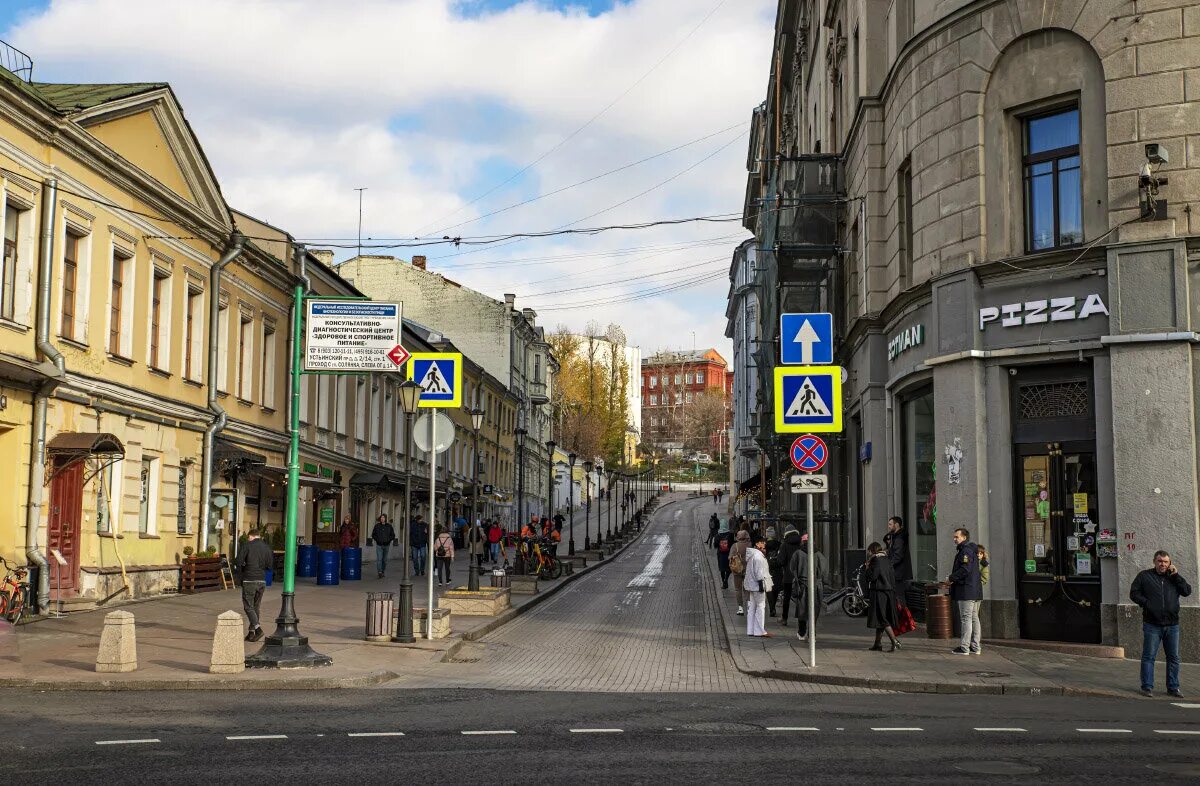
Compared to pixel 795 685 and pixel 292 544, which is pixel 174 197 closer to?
pixel 292 544

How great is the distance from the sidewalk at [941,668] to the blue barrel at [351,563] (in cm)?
1561

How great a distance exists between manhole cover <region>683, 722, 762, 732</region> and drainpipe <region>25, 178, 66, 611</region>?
44.4 ft

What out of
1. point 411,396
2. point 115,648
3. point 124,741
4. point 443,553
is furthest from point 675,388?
point 124,741

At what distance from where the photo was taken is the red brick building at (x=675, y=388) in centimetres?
15550

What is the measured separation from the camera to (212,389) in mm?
28859

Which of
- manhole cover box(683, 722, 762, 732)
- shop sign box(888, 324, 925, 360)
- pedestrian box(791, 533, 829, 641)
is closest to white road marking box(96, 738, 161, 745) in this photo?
manhole cover box(683, 722, 762, 732)

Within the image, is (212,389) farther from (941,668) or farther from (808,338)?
(941,668)

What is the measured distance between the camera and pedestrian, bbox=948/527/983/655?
16.8m

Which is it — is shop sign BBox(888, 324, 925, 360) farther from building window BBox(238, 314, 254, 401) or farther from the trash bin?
building window BBox(238, 314, 254, 401)

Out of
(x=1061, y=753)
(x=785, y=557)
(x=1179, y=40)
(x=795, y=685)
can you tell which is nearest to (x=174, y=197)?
(x=785, y=557)

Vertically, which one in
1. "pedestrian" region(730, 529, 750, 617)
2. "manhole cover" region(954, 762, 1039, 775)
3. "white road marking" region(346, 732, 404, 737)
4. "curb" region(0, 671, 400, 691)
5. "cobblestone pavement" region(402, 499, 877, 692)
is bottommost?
"cobblestone pavement" region(402, 499, 877, 692)

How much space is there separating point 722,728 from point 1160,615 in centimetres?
630

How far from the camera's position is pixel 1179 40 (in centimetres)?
1673

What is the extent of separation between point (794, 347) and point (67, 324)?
43.6 feet
